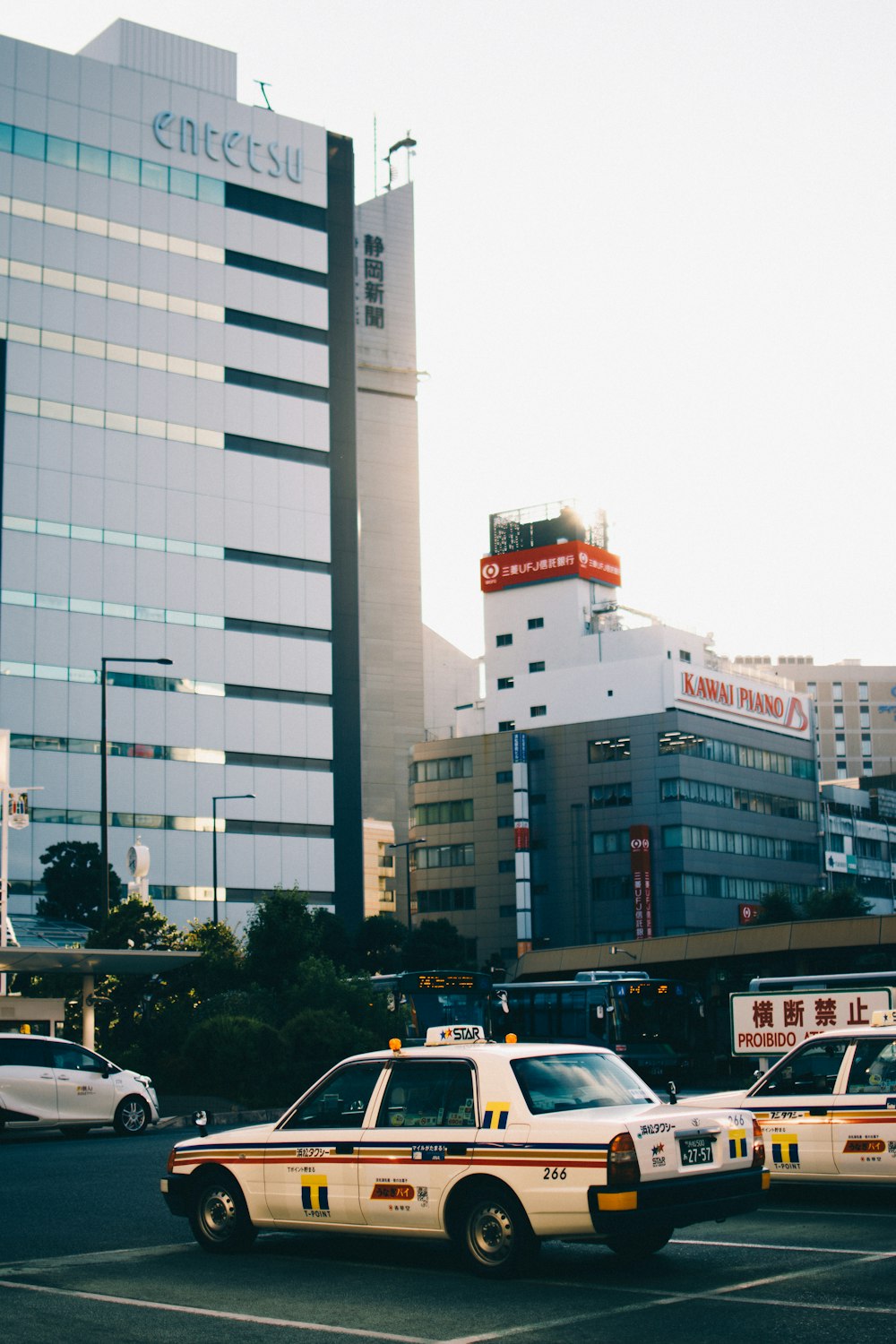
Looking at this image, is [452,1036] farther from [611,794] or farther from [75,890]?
[611,794]

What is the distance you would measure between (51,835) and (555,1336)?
3031 inches

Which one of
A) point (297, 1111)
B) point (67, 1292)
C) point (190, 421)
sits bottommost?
point (67, 1292)

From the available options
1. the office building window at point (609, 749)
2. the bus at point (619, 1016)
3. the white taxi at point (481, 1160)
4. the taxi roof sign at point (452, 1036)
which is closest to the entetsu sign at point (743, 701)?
the office building window at point (609, 749)

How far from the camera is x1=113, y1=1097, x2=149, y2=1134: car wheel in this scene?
2594cm

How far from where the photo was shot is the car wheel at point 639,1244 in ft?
35.7

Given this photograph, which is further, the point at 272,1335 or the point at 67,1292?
the point at 67,1292

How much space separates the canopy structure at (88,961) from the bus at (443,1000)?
9830 millimetres

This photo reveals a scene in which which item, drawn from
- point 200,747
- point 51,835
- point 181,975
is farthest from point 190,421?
point 181,975

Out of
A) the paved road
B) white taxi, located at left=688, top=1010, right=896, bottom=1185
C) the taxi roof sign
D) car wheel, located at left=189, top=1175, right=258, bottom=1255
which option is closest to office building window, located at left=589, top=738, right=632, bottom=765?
white taxi, located at left=688, top=1010, right=896, bottom=1185

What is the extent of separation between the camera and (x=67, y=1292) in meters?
10.1

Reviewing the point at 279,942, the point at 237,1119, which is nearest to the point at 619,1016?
the point at 279,942

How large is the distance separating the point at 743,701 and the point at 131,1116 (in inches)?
3661

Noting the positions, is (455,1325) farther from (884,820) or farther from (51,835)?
(884,820)

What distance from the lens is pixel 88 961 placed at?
31641 millimetres
